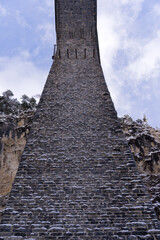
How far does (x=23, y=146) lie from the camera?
15836 millimetres

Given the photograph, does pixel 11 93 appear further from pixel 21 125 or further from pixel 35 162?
pixel 35 162

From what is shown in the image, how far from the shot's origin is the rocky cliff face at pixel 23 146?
14.0 m

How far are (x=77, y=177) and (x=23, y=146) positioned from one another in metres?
9.23

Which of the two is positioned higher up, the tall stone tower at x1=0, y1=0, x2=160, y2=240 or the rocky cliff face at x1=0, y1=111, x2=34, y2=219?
the rocky cliff face at x1=0, y1=111, x2=34, y2=219

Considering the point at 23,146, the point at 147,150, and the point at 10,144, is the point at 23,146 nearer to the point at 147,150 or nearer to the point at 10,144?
the point at 10,144

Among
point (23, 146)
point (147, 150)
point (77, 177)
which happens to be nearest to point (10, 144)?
point (23, 146)

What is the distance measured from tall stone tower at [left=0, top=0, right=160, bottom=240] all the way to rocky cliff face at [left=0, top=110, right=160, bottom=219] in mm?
5976

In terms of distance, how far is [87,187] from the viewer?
715 cm

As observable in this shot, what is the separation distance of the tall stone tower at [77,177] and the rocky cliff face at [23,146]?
19.6 feet

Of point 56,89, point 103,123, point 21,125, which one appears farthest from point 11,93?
point 103,123

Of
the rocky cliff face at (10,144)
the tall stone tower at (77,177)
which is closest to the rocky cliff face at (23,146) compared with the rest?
the rocky cliff face at (10,144)

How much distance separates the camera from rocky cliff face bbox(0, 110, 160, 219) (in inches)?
553

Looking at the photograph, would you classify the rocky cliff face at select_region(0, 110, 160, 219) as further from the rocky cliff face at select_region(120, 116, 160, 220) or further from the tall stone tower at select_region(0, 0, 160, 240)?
the tall stone tower at select_region(0, 0, 160, 240)

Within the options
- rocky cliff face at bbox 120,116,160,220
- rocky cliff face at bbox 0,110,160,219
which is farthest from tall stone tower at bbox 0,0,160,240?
rocky cliff face at bbox 0,110,160,219
